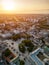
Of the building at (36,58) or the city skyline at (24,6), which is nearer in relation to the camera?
the building at (36,58)

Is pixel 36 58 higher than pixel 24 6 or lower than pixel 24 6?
Answer: lower

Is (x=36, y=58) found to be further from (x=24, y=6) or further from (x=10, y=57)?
(x=24, y=6)

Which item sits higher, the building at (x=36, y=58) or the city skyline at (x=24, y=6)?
the city skyline at (x=24, y=6)

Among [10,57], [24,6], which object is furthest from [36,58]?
[24,6]

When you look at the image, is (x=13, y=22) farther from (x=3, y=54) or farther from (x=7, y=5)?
(x=3, y=54)

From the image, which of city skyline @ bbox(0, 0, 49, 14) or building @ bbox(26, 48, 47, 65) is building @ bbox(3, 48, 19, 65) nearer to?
building @ bbox(26, 48, 47, 65)

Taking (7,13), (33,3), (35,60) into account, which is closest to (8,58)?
(35,60)

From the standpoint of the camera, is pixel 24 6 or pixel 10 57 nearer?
pixel 10 57

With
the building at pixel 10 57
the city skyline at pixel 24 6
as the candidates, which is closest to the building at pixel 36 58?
the building at pixel 10 57

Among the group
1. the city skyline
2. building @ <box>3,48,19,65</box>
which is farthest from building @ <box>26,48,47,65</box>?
the city skyline

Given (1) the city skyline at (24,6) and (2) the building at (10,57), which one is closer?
(2) the building at (10,57)

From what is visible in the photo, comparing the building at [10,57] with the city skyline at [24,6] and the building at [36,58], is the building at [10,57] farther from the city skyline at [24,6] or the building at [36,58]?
the city skyline at [24,6]
